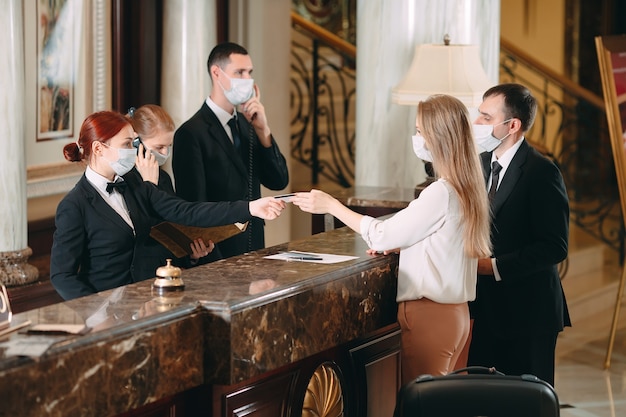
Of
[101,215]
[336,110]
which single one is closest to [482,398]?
[101,215]

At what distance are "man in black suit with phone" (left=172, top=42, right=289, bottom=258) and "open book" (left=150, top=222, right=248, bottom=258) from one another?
0.50 metres

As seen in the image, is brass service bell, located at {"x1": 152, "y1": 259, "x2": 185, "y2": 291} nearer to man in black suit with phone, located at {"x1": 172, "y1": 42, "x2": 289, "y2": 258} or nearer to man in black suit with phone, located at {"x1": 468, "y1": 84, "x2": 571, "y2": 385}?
man in black suit with phone, located at {"x1": 468, "y1": 84, "x2": 571, "y2": 385}

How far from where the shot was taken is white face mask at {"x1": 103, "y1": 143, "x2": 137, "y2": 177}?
169 inches

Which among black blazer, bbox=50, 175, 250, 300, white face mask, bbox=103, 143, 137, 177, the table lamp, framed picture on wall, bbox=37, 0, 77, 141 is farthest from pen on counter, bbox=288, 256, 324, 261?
framed picture on wall, bbox=37, 0, 77, 141

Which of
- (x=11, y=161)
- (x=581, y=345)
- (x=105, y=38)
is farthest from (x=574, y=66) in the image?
(x=11, y=161)

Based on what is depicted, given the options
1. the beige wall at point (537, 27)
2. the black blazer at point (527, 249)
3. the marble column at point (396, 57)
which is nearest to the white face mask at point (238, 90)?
the black blazer at point (527, 249)

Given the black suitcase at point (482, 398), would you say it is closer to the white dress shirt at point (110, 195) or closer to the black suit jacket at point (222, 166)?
the white dress shirt at point (110, 195)

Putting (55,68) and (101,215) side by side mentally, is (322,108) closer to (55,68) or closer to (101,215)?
(55,68)

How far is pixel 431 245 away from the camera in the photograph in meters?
4.05

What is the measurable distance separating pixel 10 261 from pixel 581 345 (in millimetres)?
3900

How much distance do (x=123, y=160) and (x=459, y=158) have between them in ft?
4.08

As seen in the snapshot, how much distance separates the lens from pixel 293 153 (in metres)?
10.3

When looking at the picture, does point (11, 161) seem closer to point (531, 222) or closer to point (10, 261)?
point (10, 261)

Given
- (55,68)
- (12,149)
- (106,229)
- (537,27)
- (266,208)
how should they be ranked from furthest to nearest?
(537,27), (55,68), (12,149), (266,208), (106,229)
